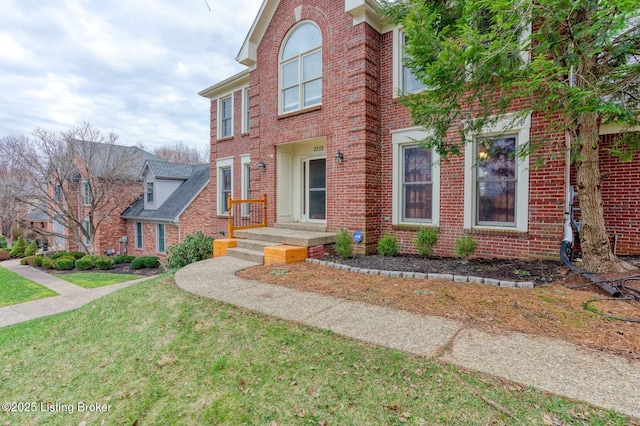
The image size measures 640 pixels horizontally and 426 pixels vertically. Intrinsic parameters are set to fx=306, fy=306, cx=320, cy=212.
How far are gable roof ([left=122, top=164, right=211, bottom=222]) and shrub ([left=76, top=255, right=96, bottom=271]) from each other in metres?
3.20

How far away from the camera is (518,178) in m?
6.00

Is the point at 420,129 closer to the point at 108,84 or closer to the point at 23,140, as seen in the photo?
the point at 23,140

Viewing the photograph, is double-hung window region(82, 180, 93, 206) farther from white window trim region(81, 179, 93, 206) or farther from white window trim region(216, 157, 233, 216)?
white window trim region(216, 157, 233, 216)

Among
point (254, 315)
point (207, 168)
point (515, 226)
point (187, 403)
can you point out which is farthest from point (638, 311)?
point (207, 168)

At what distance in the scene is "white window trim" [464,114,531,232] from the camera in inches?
230

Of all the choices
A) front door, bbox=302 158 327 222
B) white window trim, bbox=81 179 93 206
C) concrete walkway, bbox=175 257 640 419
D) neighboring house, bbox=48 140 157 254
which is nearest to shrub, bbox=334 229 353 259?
front door, bbox=302 158 327 222

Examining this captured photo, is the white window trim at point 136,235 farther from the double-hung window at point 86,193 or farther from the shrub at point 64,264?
the shrub at point 64,264

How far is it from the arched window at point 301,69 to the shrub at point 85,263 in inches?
485

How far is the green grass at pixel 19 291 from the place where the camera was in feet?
27.9

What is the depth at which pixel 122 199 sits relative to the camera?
A: 17.8 meters

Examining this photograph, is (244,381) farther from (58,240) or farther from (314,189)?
(58,240)

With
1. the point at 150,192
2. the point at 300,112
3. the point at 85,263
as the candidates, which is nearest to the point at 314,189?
the point at 300,112

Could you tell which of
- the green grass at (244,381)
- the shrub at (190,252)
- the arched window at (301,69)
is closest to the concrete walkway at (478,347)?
→ the green grass at (244,381)

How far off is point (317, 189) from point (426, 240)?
3620 mm
